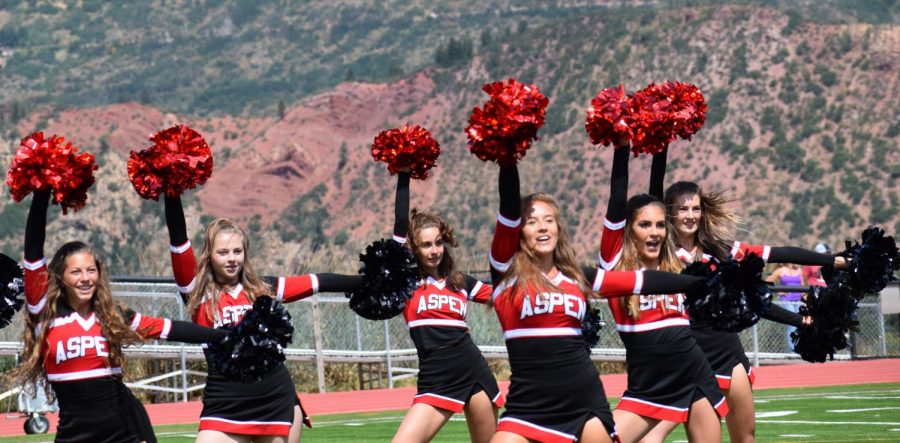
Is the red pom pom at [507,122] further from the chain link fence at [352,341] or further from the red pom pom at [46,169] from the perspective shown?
the chain link fence at [352,341]

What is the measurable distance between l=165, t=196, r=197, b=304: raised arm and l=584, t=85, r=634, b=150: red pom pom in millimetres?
1669

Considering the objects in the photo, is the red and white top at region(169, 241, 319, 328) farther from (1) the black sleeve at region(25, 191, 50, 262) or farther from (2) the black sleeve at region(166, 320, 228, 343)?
(1) the black sleeve at region(25, 191, 50, 262)

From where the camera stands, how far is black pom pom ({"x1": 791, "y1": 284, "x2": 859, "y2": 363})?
23.1 feet

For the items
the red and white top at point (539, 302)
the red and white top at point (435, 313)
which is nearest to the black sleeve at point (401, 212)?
the red and white top at point (435, 313)

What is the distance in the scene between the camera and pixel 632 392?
6.88 metres

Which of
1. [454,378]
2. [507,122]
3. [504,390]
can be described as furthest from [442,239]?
[504,390]

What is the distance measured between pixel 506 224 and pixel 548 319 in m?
0.44

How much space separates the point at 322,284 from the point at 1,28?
11360cm

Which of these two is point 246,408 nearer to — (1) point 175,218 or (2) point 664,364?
(1) point 175,218

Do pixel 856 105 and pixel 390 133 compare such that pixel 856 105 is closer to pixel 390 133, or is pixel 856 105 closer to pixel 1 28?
pixel 390 133

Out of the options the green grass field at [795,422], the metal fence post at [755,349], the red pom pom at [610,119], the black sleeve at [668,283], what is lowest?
the green grass field at [795,422]

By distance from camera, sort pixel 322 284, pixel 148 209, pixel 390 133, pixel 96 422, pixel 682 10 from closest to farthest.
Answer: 1. pixel 96 422
2. pixel 322 284
3. pixel 390 133
4. pixel 148 209
5. pixel 682 10

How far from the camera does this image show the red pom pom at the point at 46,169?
20.0 ft

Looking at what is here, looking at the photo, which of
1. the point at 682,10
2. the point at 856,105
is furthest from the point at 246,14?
the point at 856,105
